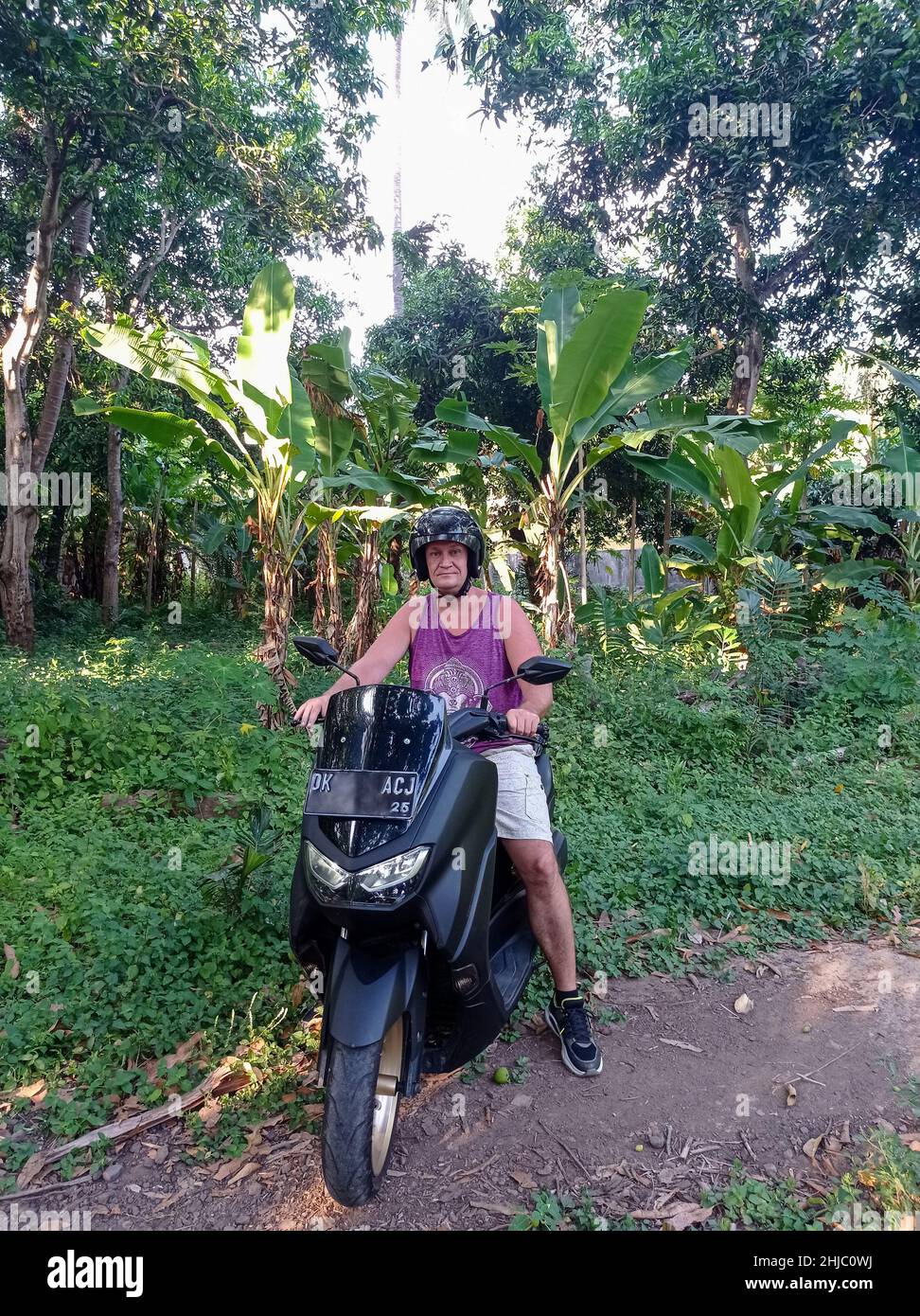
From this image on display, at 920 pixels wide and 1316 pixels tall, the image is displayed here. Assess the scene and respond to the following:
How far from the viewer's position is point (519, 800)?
253cm

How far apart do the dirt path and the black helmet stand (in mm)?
1681

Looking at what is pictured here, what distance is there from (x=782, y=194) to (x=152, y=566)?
1022cm

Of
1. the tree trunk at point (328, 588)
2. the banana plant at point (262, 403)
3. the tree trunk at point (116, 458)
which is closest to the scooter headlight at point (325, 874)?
the banana plant at point (262, 403)

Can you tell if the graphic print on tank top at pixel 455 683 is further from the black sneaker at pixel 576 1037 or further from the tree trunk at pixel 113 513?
the tree trunk at pixel 113 513

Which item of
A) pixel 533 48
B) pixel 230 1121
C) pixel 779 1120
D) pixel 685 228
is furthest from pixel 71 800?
pixel 533 48

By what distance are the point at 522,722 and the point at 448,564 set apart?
696 mm

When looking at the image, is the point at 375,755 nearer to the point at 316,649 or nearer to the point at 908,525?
the point at 316,649

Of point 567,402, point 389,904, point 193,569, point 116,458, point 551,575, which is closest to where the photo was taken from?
point 389,904

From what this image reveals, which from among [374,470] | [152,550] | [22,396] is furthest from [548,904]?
[152,550]

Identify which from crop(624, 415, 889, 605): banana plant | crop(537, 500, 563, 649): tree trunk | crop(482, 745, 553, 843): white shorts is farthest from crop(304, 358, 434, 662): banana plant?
crop(482, 745, 553, 843): white shorts

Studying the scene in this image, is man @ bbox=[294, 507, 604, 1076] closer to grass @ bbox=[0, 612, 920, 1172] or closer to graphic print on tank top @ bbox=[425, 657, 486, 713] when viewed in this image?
graphic print on tank top @ bbox=[425, 657, 486, 713]

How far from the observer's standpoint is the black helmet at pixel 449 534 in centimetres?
277
